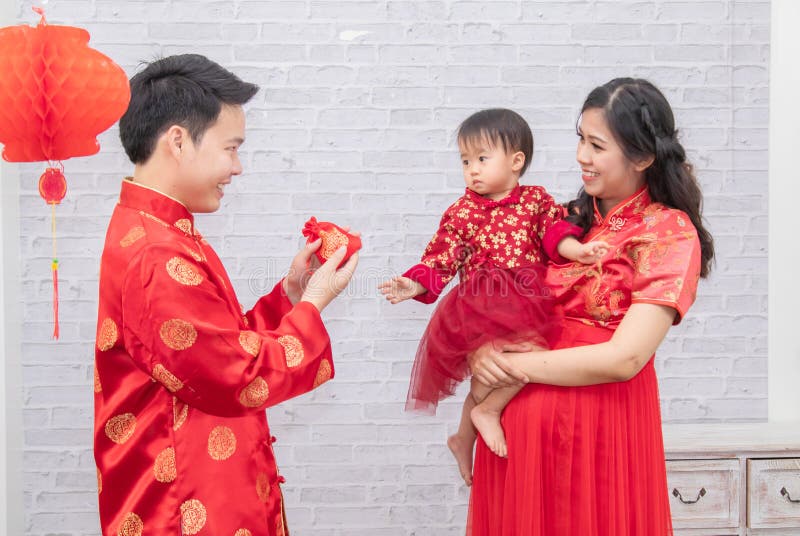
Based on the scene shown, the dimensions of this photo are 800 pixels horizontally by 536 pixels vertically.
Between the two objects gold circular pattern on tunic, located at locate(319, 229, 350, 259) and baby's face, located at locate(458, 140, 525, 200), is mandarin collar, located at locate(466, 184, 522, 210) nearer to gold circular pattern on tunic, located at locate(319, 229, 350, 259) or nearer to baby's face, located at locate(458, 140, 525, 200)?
baby's face, located at locate(458, 140, 525, 200)

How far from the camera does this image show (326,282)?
5.48ft

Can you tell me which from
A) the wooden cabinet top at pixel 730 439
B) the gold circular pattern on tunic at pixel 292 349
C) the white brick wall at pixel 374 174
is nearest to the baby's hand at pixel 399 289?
the gold circular pattern on tunic at pixel 292 349

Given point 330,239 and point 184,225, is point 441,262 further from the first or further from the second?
point 184,225

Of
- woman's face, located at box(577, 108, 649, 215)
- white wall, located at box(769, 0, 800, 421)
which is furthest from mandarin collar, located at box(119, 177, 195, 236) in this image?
white wall, located at box(769, 0, 800, 421)

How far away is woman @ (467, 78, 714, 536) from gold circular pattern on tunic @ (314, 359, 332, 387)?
1.37 ft

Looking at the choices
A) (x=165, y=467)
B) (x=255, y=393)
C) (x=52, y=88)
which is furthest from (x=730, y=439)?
(x=52, y=88)

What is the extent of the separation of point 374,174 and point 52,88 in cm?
149

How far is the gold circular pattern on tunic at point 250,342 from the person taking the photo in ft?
4.82

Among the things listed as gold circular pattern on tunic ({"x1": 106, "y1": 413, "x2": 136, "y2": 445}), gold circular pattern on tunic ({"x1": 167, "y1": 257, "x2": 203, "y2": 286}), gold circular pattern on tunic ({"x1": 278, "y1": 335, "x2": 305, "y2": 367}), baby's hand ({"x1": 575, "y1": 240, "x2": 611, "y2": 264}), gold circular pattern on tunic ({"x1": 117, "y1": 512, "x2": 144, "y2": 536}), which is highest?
baby's hand ({"x1": 575, "y1": 240, "x2": 611, "y2": 264})

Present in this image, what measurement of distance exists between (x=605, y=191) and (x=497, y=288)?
0.34 m

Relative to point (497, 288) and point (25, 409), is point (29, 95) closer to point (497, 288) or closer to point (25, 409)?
point (497, 288)

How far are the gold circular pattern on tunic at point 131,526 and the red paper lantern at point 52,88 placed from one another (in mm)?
748

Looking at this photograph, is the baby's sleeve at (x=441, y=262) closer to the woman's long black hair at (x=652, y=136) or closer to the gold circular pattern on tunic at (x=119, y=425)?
the woman's long black hair at (x=652, y=136)

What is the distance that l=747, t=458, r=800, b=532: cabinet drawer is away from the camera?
261cm
